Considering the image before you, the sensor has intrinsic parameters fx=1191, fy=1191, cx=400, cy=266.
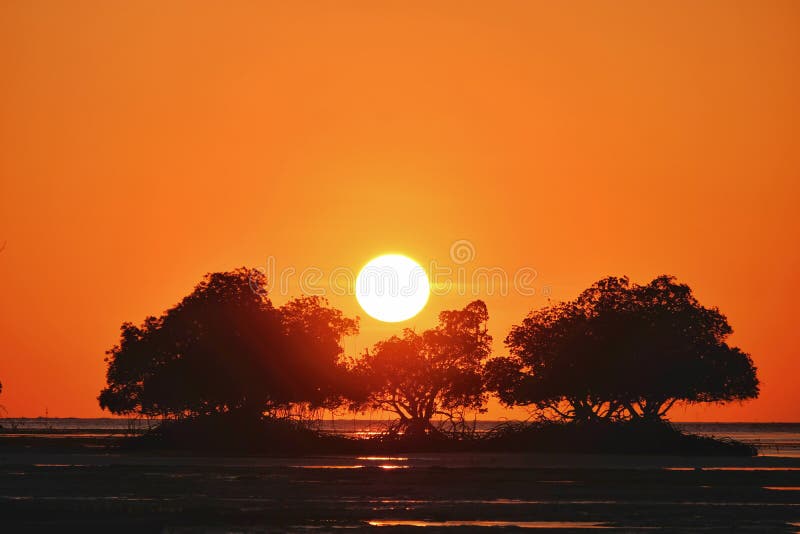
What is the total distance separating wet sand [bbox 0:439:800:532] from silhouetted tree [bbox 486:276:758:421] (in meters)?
16.9

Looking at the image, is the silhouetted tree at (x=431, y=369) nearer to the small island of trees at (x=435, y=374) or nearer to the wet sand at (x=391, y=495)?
the small island of trees at (x=435, y=374)

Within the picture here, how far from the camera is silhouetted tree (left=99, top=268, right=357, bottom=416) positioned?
78.8 metres

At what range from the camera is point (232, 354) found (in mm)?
79188

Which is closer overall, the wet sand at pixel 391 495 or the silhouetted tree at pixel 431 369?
the wet sand at pixel 391 495

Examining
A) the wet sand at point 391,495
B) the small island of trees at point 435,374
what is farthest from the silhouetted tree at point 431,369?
the wet sand at point 391,495

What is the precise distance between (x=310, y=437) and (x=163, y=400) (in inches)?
443

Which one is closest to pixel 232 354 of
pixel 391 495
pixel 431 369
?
pixel 431 369

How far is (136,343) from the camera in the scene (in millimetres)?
86938

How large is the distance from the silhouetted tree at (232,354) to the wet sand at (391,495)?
61.0ft

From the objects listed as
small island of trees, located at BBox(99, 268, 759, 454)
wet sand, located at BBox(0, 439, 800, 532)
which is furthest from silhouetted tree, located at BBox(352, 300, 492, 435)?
wet sand, located at BBox(0, 439, 800, 532)

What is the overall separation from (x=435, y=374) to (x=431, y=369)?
548 millimetres

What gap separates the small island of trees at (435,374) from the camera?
74.9 metres

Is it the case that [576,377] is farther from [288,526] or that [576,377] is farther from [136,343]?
[288,526]

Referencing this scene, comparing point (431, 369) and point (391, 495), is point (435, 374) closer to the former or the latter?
point (431, 369)
